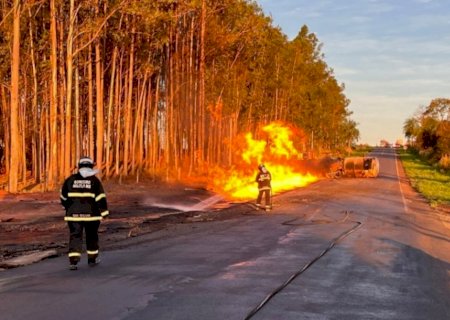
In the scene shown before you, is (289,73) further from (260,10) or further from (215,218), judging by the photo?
(215,218)

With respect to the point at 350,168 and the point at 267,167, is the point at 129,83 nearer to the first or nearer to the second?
the point at 267,167

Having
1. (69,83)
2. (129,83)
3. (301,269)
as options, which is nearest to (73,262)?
(301,269)

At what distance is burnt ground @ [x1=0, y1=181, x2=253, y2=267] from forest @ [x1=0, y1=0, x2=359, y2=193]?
3694mm

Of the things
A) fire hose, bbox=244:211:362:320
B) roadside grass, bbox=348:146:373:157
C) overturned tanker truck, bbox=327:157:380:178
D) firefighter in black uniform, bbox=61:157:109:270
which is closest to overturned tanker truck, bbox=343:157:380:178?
overturned tanker truck, bbox=327:157:380:178

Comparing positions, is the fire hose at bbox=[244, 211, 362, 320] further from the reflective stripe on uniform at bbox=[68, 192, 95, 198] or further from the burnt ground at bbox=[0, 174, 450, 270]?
the burnt ground at bbox=[0, 174, 450, 270]

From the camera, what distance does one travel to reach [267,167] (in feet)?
146

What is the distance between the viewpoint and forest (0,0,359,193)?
1051 inches

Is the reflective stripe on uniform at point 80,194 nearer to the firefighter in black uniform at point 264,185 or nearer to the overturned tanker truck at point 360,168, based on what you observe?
the firefighter in black uniform at point 264,185

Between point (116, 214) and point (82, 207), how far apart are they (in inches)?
394

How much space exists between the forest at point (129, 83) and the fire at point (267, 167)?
1.64 meters

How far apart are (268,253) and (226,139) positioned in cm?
3767

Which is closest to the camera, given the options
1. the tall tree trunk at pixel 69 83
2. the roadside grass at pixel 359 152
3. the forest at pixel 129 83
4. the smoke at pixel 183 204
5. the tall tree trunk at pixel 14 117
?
the smoke at pixel 183 204

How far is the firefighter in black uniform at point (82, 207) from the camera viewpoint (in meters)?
9.22

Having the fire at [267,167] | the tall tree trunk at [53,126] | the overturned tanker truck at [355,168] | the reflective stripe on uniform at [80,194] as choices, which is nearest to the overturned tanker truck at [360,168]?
the overturned tanker truck at [355,168]
